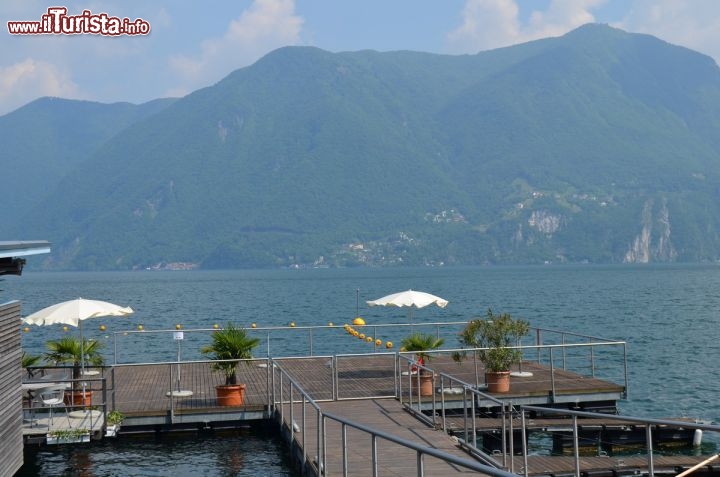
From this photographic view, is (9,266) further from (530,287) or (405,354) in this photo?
(530,287)

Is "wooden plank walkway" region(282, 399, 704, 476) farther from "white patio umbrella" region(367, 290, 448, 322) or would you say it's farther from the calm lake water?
"white patio umbrella" region(367, 290, 448, 322)

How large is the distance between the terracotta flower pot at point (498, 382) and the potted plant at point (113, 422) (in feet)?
27.7

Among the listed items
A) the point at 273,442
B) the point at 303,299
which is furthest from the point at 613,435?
the point at 303,299

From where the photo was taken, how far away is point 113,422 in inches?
749

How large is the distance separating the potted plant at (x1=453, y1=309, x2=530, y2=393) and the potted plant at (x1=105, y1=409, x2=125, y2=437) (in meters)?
8.14

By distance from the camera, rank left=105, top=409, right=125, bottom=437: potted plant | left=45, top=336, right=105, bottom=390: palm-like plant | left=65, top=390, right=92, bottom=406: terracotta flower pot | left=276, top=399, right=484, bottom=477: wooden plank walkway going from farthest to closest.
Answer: left=45, top=336, right=105, bottom=390: palm-like plant, left=65, top=390, right=92, bottom=406: terracotta flower pot, left=105, top=409, right=125, bottom=437: potted plant, left=276, top=399, right=484, bottom=477: wooden plank walkway

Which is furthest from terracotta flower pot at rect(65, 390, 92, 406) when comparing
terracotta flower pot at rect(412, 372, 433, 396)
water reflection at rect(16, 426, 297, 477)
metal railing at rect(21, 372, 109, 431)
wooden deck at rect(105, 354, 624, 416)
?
terracotta flower pot at rect(412, 372, 433, 396)

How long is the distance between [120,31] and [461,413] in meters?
34.5

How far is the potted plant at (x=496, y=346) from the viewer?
21.9 metres

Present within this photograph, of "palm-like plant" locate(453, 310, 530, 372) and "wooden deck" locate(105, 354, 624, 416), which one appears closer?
"wooden deck" locate(105, 354, 624, 416)

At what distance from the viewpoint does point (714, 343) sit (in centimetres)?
5528

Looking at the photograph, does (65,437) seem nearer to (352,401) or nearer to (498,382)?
(352,401)

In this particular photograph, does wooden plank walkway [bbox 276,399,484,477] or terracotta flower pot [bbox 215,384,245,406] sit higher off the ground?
terracotta flower pot [bbox 215,384,245,406]

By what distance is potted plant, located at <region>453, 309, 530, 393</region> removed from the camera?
2192cm
